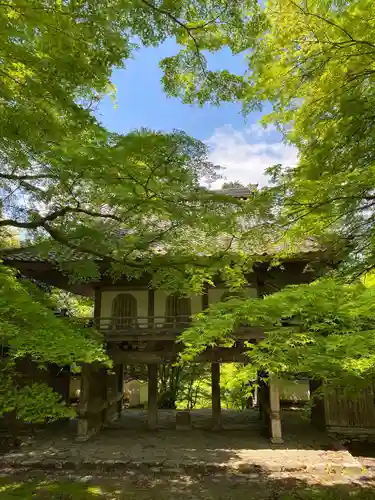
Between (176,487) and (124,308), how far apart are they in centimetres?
570

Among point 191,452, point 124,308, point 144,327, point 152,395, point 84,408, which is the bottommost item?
point 191,452

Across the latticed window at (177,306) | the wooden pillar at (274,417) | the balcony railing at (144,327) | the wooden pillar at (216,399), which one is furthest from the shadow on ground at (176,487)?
the latticed window at (177,306)

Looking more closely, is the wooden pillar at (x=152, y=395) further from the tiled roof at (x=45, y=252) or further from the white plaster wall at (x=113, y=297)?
the tiled roof at (x=45, y=252)

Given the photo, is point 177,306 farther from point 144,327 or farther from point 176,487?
point 176,487

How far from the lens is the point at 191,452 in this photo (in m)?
10.5

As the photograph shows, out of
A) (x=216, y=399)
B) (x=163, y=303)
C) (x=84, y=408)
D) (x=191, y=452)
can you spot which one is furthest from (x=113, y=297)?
(x=191, y=452)

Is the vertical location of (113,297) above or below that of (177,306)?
above

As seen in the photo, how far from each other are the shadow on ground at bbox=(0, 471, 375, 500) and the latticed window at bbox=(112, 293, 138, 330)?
4417mm

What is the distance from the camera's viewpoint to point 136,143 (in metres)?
4.70

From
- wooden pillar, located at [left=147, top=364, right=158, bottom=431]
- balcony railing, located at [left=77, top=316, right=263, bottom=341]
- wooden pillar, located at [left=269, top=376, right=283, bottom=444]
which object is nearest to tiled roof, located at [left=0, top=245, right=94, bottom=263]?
balcony railing, located at [left=77, top=316, right=263, bottom=341]

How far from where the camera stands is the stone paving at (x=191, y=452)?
9.30 m

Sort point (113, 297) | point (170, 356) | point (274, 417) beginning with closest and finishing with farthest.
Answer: point (274, 417)
point (170, 356)
point (113, 297)

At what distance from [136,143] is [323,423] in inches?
476

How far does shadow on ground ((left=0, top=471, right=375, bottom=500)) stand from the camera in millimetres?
7766
